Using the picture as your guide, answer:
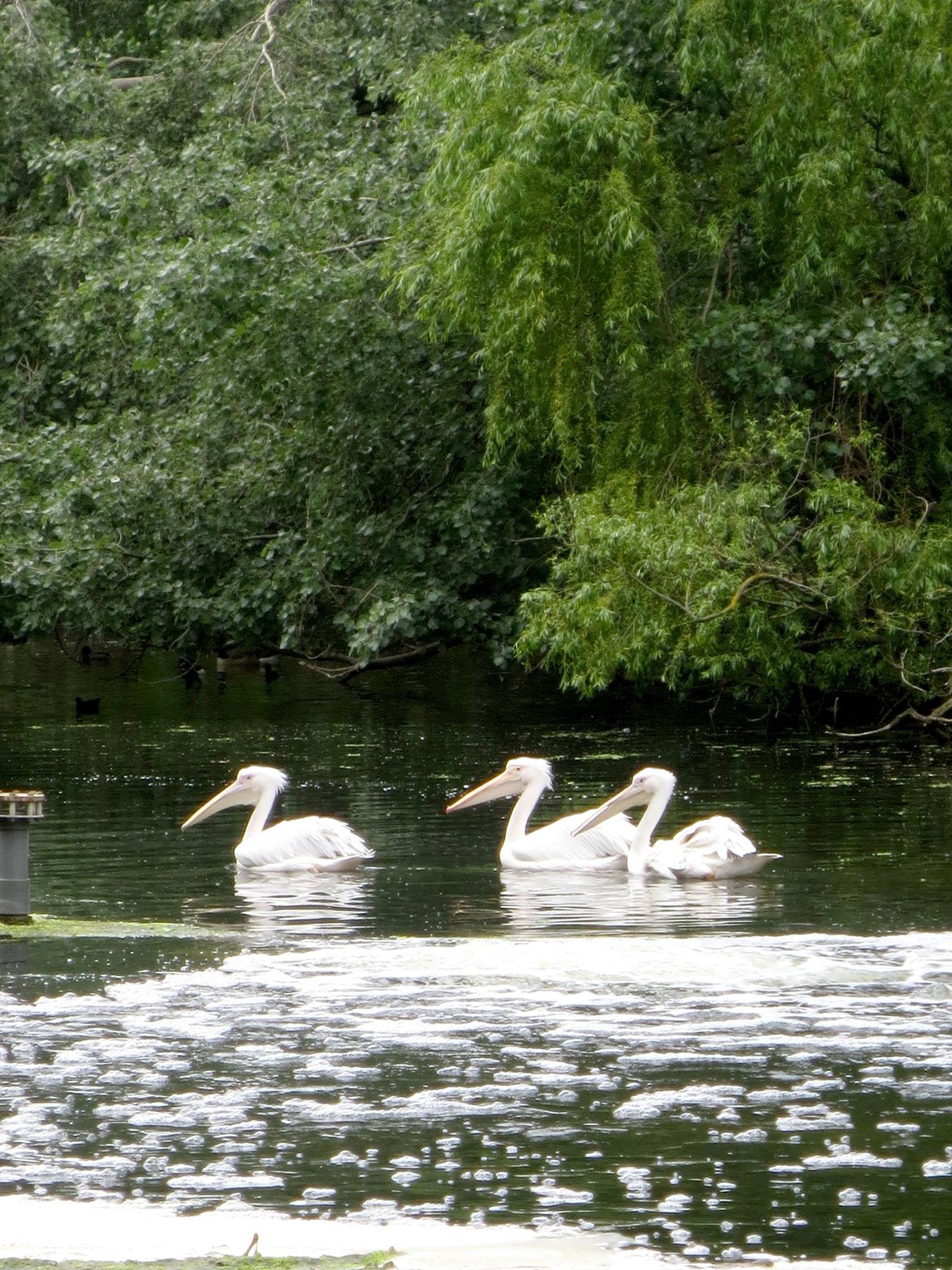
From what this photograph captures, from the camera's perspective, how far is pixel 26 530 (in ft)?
85.0

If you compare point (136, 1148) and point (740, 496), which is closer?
point (136, 1148)

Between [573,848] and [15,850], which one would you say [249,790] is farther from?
[15,850]

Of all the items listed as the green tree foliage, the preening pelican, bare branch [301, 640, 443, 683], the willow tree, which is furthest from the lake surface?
bare branch [301, 640, 443, 683]

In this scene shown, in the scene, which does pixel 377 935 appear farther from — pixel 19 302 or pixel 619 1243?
pixel 19 302

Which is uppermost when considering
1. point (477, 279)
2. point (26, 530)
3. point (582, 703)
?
point (477, 279)

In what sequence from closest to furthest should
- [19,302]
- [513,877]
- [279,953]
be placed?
[279,953], [513,877], [19,302]

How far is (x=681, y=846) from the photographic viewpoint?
526 inches

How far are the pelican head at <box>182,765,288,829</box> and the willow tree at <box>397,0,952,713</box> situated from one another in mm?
5690

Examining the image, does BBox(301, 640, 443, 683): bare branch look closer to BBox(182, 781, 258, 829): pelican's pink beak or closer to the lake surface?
the lake surface

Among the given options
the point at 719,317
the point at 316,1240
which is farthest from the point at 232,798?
the point at 316,1240

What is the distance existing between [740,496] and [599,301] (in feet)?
7.73

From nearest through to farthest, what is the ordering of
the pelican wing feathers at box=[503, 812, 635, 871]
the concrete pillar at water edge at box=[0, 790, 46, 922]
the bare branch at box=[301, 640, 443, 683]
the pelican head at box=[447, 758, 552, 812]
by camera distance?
1. the concrete pillar at water edge at box=[0, 790, 46, 922]
2. the pelican wing feathers at box=[503, 812, 635, 871]
3. the pelican head at box=[447, 758, 552, 812]
4. the bare branch at box=[301, 640, 443, 683]

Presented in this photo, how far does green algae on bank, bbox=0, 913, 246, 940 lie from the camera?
1083 cm

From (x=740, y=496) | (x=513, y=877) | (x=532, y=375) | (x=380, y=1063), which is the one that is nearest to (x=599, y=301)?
(x=532, y=375)
